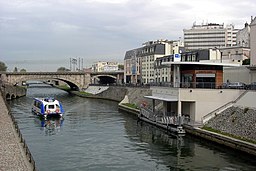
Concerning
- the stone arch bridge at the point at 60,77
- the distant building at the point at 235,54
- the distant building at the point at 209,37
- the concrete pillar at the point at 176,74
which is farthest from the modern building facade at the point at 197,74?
the distant building at the point at 209,37

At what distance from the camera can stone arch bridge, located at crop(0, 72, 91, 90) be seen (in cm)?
11994

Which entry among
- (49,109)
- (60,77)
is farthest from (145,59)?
(49,109)

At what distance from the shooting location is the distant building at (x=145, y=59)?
113750 mm

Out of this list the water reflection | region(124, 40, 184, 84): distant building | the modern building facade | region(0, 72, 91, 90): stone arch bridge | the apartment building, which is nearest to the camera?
the modern building facade

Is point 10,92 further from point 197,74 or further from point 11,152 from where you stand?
point 11,152

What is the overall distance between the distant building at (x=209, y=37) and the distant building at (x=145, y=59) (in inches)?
2342

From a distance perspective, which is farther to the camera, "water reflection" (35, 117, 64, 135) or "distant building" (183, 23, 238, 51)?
"distant building" (183, 23, 238, 51)

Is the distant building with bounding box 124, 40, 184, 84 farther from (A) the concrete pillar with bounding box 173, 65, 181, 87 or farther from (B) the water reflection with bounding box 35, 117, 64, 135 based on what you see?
(A) the concrete pillar with bounding box 173, 65, 181, 87

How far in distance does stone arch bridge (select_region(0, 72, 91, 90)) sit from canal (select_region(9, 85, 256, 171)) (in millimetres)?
76719

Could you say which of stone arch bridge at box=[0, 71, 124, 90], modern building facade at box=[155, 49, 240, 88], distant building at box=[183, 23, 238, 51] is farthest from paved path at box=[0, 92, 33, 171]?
distant building at box=[183, 23, 238, 51]

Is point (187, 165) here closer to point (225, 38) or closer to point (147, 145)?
point (147, 145)

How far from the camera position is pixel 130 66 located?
136000mm

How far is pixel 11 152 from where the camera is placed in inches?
979

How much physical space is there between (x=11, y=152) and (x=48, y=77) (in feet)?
331
